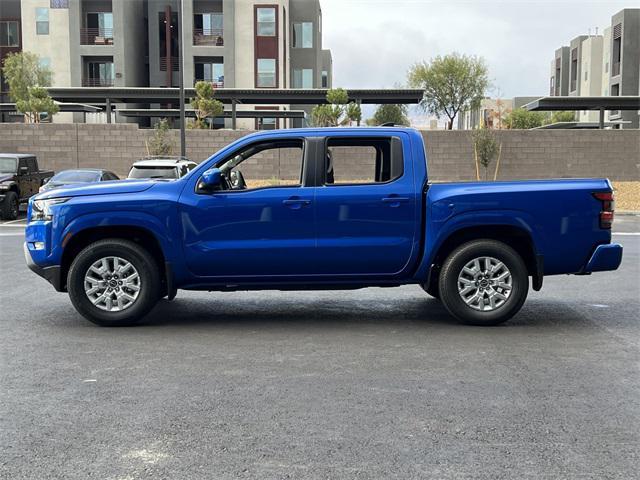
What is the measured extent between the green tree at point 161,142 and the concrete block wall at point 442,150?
39cm

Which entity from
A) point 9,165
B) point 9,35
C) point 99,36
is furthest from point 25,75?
point 9,165

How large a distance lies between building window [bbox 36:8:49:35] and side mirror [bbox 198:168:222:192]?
5109 centimetres

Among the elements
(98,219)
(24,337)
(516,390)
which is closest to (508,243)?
(516,390)

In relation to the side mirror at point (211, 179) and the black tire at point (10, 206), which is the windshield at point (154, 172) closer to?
the black tire at point (10, 206)

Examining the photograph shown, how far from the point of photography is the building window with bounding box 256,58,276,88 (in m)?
55.5

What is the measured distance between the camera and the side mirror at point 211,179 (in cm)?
814

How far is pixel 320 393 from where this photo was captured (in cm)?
589

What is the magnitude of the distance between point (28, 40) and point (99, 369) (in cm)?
5323

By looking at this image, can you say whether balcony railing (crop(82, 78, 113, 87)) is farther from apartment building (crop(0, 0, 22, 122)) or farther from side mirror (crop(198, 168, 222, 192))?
side mirror (crop(198, 168, 222, 192))

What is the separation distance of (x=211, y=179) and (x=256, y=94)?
31.7 m

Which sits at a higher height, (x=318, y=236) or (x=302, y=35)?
(x=302, y=35)

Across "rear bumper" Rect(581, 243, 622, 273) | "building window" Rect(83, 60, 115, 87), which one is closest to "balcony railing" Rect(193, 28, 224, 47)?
"building window" Rect(83, 60, 115, 87)

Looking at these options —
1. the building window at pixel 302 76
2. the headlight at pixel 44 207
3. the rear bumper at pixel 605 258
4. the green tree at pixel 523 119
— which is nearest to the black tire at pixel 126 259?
the headlight at pixel 44 207

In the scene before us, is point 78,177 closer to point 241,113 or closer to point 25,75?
point 25,75
